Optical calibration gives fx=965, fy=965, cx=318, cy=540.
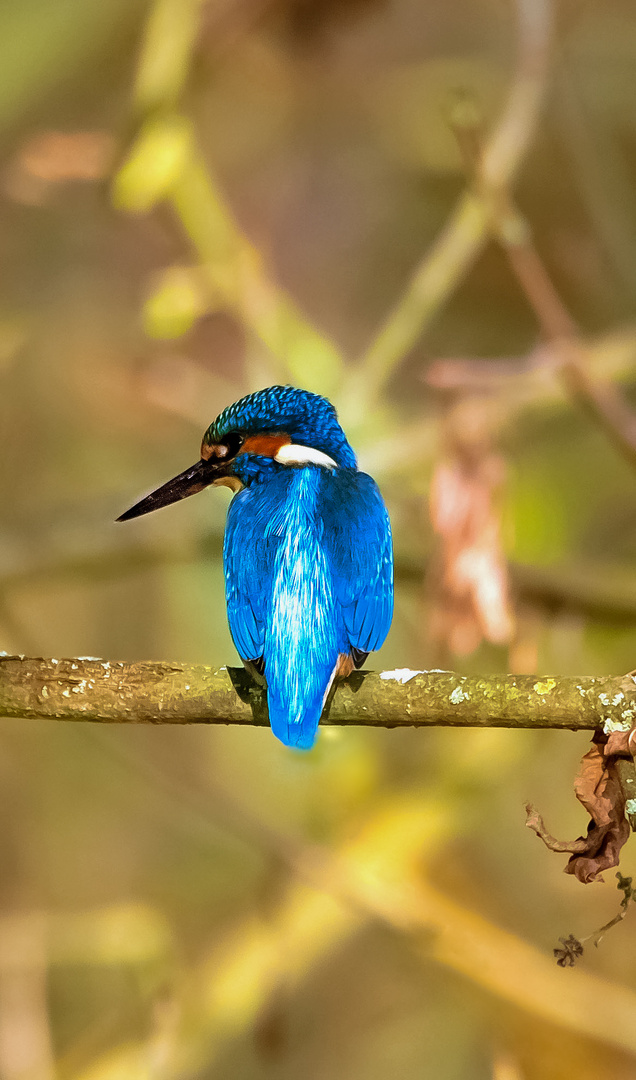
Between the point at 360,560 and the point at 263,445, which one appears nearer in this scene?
the point at 360,560

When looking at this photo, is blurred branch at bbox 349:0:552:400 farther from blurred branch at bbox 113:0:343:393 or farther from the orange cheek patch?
the orange cheek patch

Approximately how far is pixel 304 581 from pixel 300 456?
29 centimetres

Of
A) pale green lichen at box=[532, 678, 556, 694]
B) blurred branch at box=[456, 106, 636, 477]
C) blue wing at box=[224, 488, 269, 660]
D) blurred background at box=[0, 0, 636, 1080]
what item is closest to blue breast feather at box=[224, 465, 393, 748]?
blue wing at box=[224, 488, 269, 660]

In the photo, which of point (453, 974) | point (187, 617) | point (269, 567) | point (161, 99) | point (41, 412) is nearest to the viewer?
Answer: point (269, 567)

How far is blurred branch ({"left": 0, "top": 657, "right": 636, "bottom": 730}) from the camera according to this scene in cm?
120

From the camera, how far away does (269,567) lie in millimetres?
1394

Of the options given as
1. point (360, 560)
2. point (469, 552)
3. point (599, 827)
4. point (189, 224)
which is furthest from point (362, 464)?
point (599, 827)

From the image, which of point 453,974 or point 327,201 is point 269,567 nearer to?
point 453,974

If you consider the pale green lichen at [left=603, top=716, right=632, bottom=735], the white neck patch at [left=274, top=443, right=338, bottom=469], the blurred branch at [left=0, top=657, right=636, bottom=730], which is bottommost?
the pale green lichen at [left=603, top=716, right=632, bottom=735]

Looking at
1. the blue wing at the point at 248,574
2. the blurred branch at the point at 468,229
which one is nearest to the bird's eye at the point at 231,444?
the blue wing at the point at 248,574

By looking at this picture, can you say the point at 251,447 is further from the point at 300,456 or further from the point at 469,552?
the point at 469,552

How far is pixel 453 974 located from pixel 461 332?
6.67 ft

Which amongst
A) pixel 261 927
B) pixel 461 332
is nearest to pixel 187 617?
pixel 261 927

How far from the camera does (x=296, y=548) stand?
1.39m
